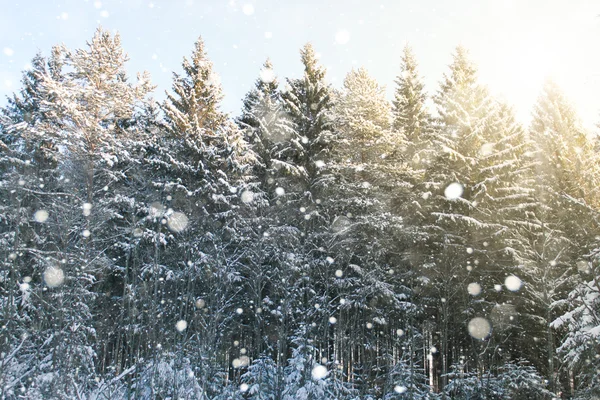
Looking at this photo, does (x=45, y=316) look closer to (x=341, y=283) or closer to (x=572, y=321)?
(x=341, y=283)

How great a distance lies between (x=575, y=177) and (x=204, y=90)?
15.8m

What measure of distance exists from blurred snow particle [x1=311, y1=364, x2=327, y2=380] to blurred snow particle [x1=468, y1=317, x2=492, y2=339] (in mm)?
5154

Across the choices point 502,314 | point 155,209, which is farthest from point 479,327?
point 155,209

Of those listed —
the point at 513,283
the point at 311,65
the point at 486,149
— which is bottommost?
the point at 513,283

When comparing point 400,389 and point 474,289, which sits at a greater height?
point 474,289

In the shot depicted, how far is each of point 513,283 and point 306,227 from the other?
25.4 feet

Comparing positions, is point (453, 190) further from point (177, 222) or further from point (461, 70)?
point (177, 222)

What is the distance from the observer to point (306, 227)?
16172 millimetres

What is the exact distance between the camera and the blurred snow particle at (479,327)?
13805mm

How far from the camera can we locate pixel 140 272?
15469 millimetres

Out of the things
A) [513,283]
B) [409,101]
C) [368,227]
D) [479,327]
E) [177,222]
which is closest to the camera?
[479,327]

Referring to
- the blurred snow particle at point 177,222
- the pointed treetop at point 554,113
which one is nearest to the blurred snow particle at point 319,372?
the blurred snow particle at point 177,222

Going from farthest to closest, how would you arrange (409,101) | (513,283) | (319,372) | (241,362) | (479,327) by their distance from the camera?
(409,101), (241,362), (513,283), (479,327), (319,372)

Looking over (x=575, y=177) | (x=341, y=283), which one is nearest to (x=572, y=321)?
(x=341, y=283)
